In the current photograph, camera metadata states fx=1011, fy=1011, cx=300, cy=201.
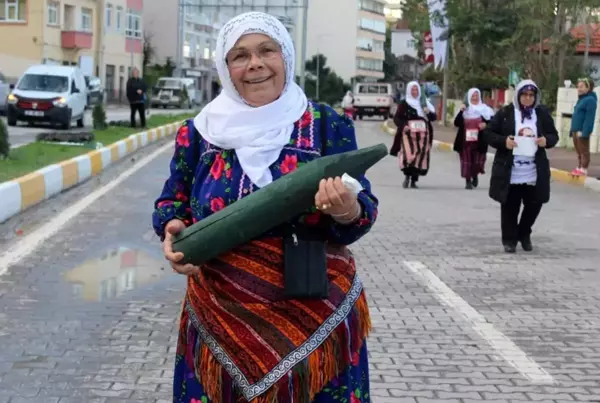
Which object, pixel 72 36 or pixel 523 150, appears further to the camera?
pixel 72 36

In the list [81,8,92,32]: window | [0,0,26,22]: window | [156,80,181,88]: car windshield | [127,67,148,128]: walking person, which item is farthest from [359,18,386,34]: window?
[127,67,148,128]: walking person

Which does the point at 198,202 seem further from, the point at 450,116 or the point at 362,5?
the point at 362,5

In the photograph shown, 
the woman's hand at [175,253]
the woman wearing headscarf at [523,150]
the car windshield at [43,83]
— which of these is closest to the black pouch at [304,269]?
the woman's hand at [175,253]

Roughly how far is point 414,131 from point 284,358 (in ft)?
45.3

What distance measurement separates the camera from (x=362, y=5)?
406 feet

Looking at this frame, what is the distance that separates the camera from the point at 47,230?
415 inches

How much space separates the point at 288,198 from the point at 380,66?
12999 cm

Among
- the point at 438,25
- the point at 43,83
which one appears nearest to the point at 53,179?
the point at 43,83

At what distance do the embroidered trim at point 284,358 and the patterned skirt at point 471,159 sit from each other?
13.8 meters

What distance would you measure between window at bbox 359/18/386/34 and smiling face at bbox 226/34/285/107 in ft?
403

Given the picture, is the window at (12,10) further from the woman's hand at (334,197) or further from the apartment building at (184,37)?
the woman's hand at (334,197)

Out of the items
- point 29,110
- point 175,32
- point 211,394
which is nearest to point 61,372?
point 211,394

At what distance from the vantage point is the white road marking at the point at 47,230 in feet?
29.0

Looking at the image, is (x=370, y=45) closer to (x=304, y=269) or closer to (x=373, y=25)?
(x=373, y=25)
